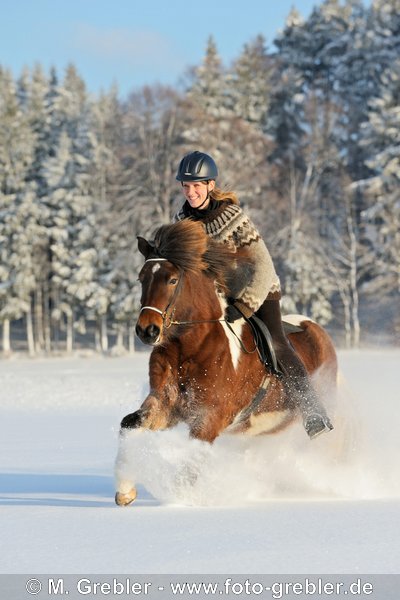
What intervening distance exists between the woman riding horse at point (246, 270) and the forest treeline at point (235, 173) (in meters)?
30.1

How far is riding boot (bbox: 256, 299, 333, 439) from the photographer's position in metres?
6.65

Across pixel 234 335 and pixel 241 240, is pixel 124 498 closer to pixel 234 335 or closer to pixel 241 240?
A: pixel 234 335

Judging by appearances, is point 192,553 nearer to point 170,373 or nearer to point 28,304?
point 170,373

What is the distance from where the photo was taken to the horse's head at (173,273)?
18.2 ft

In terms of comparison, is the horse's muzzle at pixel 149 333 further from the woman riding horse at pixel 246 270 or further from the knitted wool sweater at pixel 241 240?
the knitted wool sweater at pixel 241 240

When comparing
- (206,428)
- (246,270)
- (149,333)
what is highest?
(246,270)

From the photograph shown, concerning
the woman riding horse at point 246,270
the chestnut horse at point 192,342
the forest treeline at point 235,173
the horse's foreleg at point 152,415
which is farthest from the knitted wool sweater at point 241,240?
the forest treeline at point 235,173

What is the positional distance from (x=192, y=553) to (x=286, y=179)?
4494cm

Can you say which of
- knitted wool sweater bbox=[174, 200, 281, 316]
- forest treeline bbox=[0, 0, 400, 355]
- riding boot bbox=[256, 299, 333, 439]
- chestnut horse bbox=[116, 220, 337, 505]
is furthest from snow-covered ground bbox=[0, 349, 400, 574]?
forest treeline bbox=[0, 0, 400, 355]

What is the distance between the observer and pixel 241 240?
6594mm

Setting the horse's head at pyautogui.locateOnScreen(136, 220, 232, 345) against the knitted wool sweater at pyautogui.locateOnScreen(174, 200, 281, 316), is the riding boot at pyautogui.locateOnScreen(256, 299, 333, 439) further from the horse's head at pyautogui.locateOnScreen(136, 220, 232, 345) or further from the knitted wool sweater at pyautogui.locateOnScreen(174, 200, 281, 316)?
the horse's head at pyautogui.locateOnScreen(136, 220, 232, 345)

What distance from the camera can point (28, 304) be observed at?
4634cm

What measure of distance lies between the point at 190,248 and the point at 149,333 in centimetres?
85

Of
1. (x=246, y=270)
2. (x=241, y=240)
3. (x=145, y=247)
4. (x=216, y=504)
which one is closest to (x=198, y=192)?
(x=241, y=240)
